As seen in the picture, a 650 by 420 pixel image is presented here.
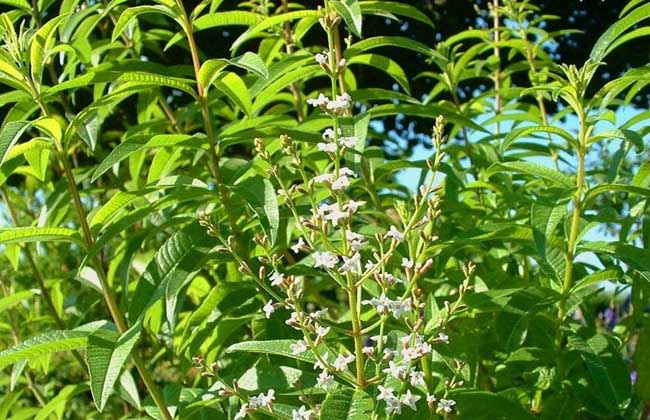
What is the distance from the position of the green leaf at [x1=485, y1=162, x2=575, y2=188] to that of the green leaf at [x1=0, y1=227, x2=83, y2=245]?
1040mm

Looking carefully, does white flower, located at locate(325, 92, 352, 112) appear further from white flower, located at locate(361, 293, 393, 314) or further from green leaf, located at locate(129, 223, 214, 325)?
green leaf, located at locate(129, 223, 214, 325)

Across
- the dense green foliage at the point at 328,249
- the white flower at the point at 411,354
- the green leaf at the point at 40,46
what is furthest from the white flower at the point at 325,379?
the green leaf at the point at 40,46

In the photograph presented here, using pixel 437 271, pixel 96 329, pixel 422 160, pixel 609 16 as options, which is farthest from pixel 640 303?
pixel 609 16

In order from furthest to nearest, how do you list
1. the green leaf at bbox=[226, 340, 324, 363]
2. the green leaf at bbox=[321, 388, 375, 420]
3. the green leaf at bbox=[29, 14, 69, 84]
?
the green leaf at bbox=[29, 14, 69, 84], the green leaf at bbox=[226, 340, 324, 363], the green leaf at bbox=[321, 388, 375, 420]

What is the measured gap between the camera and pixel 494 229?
2.25 metres

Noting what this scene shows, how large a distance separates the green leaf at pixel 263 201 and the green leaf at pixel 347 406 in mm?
392

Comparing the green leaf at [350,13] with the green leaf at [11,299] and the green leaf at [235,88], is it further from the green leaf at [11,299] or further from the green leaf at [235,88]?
the green leaf at [11,299]

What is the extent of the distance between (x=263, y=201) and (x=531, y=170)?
68 centimetres

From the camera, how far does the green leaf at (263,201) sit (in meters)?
2.13

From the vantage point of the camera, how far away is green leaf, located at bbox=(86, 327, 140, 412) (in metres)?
2.00

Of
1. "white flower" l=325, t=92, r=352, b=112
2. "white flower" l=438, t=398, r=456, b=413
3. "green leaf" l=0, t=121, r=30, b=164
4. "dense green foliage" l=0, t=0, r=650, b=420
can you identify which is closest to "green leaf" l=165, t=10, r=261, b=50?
"dense green foliage" l=0, t=0, r=650, b=420

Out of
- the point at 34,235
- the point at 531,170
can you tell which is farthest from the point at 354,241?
the point at 34,235

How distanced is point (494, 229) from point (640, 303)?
60 cm

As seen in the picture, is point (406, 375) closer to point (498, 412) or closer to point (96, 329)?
point (498, 412)
